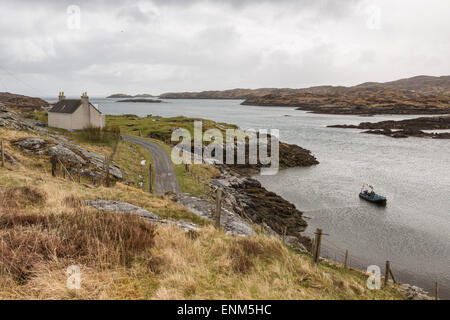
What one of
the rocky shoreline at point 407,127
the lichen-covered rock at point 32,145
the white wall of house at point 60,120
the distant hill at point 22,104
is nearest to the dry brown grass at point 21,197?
the lichen-covered rock at point 32,145

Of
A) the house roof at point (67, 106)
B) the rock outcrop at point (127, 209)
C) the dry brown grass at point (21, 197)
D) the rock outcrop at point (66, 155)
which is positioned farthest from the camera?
the house roof at point (67, 106)

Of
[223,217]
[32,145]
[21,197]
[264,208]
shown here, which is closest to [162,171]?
[264,208]

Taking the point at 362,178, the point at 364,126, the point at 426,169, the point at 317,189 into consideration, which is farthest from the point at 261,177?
the point at 364,126

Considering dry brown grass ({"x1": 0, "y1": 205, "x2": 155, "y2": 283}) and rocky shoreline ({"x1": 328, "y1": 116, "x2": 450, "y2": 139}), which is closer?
dry brown grass ({"x1": 0, "y1": 205, "x2": 155, "y2": 283})

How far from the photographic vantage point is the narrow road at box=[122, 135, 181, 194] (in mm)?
29658

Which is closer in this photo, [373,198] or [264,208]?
[264,208]

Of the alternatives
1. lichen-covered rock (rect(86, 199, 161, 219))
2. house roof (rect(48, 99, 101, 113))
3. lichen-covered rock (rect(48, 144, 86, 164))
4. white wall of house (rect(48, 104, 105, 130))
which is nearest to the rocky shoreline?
white wall of house (rect(48, 104, 105, 130))

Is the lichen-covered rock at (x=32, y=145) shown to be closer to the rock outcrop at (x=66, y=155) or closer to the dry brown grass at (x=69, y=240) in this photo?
the rock outcrop at (x=66, y=155)

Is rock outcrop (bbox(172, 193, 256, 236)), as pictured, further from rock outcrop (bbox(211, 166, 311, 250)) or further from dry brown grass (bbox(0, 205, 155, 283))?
dry brown grass (bbox(0, 205, 155, 283))

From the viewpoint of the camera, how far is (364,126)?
381ft

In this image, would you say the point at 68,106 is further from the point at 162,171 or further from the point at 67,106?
the point at 162,171

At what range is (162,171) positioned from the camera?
3603 centimetres

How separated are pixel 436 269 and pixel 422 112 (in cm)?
→ 17728

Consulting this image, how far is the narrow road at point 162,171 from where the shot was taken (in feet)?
97.3
